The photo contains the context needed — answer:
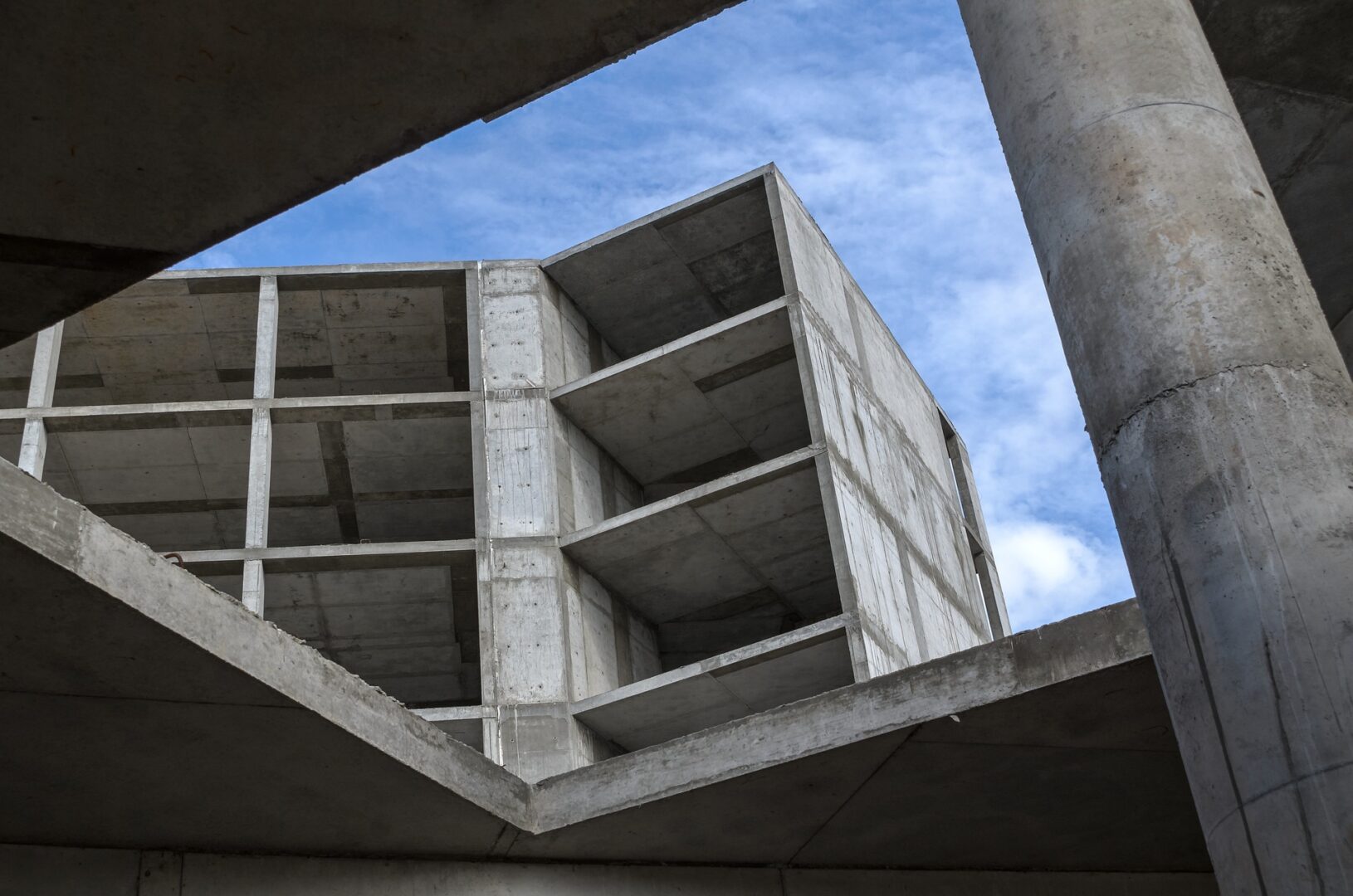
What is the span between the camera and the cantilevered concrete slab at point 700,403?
18.6 meters

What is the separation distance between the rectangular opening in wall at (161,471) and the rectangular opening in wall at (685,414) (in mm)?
4280

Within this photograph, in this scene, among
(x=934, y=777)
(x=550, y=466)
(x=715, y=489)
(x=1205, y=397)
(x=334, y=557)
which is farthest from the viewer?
(x=550, y=466)

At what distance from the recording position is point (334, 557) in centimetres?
1806

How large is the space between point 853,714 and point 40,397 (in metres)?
13.5

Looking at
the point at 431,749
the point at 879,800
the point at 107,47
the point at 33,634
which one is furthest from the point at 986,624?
the point at 107,47

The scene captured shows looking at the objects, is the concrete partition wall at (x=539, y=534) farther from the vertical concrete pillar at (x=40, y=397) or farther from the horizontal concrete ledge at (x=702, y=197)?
the vertical concrete pillar at (x=40, y=397)

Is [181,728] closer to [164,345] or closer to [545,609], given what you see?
[545,609]

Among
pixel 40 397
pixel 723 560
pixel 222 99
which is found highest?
pixel 40 397

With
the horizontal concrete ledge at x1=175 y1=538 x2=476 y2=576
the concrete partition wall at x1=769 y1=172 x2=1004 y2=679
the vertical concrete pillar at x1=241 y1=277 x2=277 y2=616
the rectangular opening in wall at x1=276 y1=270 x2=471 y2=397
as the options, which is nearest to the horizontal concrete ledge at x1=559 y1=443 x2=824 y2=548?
the concrete partition wall at x1=769 y1=172 x2=1004 y2=679

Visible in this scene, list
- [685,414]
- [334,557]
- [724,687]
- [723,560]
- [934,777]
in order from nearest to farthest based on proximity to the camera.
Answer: [934,777], [724,687], [334,557], [723,560], [685,414]

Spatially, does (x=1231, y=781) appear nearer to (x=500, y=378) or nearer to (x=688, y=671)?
(x=688, y=671)

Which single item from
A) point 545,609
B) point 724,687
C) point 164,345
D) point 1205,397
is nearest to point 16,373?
point 164,345

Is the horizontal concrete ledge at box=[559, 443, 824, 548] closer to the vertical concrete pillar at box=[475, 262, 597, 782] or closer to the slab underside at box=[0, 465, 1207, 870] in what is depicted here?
the vertical concrete pillar at box=[475, 262, 597, 782]

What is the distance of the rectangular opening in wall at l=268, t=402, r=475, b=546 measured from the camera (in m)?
19.4
